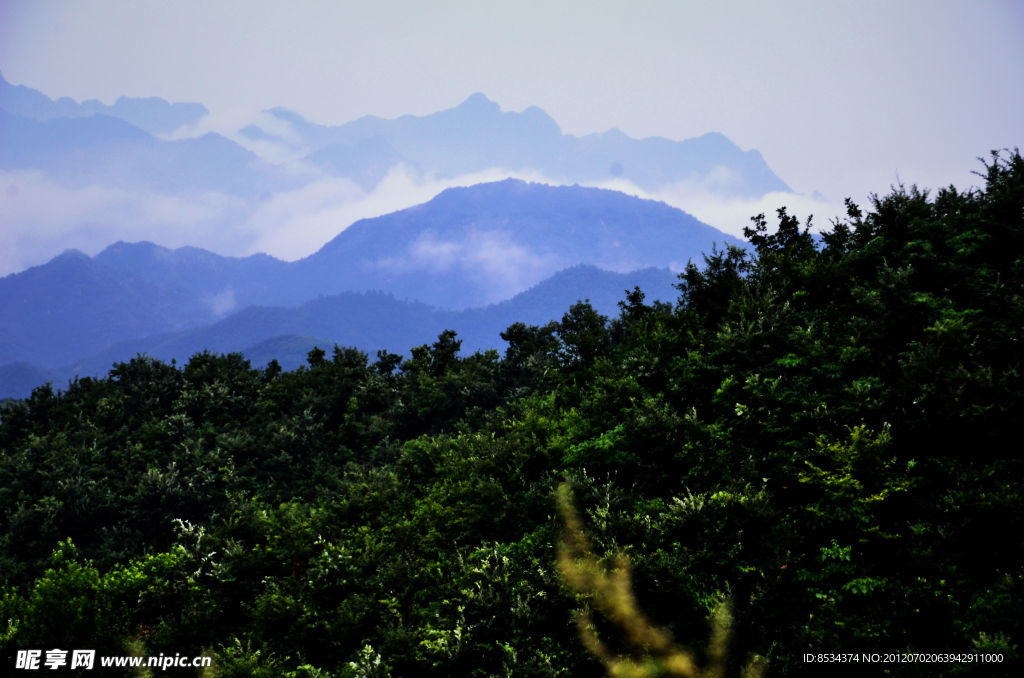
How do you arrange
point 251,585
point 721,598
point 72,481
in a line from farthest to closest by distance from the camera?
1. point 72,481
2. point 251,585
3. point 721,598

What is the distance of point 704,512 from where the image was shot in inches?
389

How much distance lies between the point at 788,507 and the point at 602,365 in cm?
884

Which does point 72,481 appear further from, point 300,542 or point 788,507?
point 788,507

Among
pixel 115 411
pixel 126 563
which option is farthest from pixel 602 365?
pixel 115 411

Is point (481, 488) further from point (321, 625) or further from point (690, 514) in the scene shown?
point (690, 514)

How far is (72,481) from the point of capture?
2145 centimetres

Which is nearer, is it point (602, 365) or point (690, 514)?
point (690, 514)

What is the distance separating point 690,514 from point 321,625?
8623 mm

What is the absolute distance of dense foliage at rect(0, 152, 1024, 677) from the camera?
328 inches

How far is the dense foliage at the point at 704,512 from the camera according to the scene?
8328 millimetres

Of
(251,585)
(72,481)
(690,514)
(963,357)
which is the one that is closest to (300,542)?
(251,585)

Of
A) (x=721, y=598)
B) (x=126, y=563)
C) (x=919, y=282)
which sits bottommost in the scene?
(x=126, y=563)

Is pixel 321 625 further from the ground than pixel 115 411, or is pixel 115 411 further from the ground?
pixel 115 411

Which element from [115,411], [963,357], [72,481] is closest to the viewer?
[963,357]
